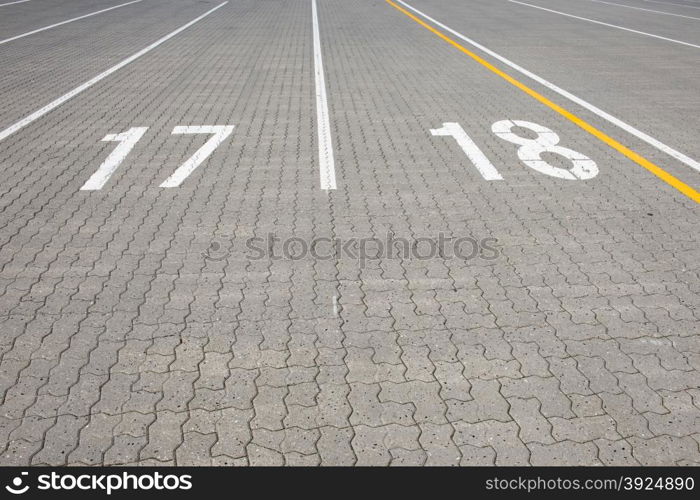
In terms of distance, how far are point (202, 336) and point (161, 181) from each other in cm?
364

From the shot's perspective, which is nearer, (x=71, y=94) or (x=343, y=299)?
(x=343, y=299)

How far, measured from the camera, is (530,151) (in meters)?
9.25

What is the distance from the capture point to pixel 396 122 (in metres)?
10.9

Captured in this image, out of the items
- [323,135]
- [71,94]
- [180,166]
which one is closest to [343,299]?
[180,166]

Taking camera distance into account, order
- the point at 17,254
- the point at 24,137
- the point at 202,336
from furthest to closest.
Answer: the point at 24,137, the point at 17,254, the point at 202,336

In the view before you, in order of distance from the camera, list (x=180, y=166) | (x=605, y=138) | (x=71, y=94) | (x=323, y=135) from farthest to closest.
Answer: (x=71, y=94) < (x=323, y=135) < (x=605, y=138) < (x=180, y=166)

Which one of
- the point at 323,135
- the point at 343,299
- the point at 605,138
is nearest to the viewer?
the point at 343,299

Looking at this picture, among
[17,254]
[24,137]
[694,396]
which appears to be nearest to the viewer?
[694,396]

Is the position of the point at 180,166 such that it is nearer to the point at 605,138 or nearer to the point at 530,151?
the point at 530,151

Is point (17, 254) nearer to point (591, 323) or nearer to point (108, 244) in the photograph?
point (108, 244)

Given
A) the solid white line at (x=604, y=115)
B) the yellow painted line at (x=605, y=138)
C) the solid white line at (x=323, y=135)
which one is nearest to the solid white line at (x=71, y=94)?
the solid white line at (x=323, y=135)

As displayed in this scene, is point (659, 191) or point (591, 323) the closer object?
point (591, 323)

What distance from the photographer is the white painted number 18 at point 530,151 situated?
27.7ft
